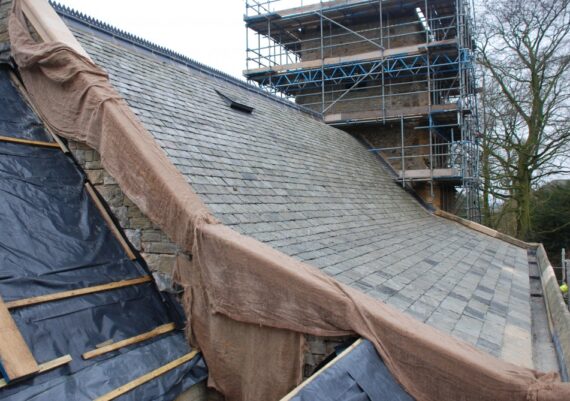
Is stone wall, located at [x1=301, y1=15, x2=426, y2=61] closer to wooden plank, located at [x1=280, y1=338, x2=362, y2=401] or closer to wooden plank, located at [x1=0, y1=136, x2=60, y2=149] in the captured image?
wooden plank, located at [x1=0, y1=136, x2=60, y2=149]

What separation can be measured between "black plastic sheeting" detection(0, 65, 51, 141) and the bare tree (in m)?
20.1

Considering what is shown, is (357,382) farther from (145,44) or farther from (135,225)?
(145,44)

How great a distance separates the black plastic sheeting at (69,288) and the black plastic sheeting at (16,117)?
0.15ft

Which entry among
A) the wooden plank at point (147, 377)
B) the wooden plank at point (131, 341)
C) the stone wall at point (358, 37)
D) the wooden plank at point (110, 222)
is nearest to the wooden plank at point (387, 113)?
the stone wall at point (358, 37)

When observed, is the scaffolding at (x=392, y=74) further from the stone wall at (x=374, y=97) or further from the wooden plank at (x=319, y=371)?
the wooden plank at (x=319, y=371)

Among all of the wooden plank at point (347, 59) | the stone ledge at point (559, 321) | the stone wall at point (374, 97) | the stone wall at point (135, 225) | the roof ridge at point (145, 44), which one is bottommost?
the stone ledge at point (559, 321)

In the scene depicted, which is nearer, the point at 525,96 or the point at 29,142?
the point at 29,142

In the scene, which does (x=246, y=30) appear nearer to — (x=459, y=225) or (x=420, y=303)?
(x=459, y=225)

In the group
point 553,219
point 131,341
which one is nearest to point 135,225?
point 131,341

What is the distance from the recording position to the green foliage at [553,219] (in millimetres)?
21797

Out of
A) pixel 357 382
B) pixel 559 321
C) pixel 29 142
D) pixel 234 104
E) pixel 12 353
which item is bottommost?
pixel 559 321

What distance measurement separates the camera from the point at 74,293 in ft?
13.4

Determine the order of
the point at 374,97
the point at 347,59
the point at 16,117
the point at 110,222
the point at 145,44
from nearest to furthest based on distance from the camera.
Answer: the point at 110,222
the point at 16,117
the point at 145,44
the point at 347,59
the point at 374,97

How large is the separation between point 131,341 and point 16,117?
3.49 m
